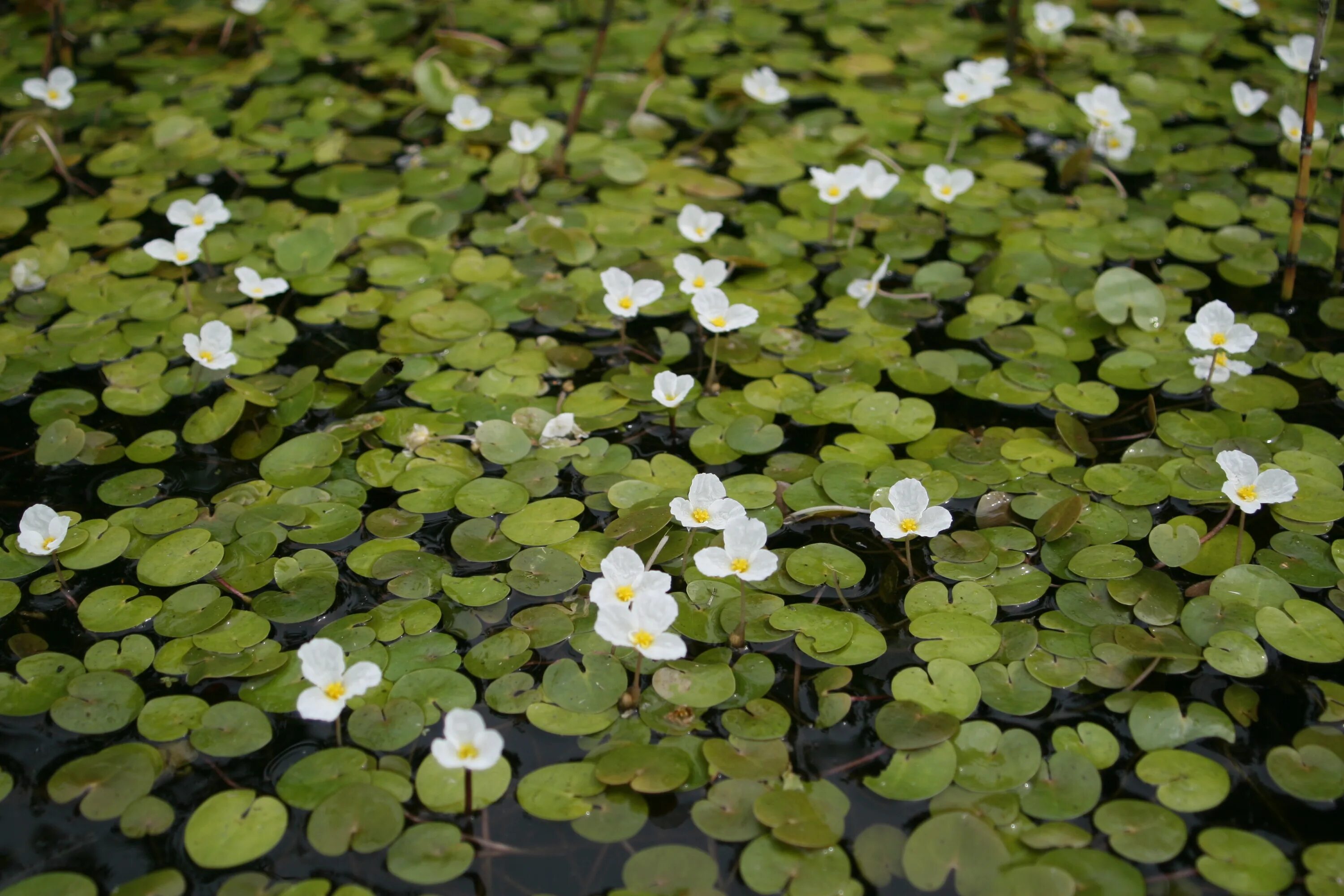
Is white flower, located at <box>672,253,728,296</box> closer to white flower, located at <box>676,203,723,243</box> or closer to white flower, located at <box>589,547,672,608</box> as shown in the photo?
white flower, located at <box>676,203,723,243</box>

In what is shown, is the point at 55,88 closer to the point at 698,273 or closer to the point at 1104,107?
the point at 698,273

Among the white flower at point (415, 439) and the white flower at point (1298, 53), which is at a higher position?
the white flower at point (1298, 53)

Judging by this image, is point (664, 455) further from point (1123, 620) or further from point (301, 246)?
point (301, 246)

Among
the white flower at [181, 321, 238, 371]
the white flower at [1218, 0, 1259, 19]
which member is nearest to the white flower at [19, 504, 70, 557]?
the white flower at [181, 321, 238, 371]

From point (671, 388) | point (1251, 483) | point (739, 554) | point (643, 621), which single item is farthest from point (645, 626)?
point (1251, 483)

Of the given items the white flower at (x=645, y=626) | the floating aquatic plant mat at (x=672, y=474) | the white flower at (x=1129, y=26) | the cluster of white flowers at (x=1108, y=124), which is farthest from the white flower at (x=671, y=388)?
the white flower at (x=1129, y=26)

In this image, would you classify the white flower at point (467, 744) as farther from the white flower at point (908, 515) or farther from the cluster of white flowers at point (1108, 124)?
the cluster of white flowers at point (1108, 124)

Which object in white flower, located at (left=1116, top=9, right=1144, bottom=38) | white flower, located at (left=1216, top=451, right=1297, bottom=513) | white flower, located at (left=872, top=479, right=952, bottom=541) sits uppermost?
white flower, located at (left=1116, top=9, right=1144, bottom=38)
